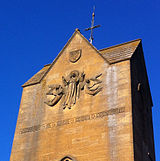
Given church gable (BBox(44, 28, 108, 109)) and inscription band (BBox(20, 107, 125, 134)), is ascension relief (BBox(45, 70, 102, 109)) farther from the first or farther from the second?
inscription band (BBox(20, 107, 125, 134))

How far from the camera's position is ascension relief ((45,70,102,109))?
2258cm

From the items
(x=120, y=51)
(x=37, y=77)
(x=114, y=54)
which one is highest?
(x=120, y=51)

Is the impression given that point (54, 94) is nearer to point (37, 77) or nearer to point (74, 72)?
point (74, 72)

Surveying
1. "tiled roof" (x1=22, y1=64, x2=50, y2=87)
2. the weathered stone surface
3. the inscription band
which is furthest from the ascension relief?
"tiled roof" (x1=22, y1=64, x2=50, y2=87)

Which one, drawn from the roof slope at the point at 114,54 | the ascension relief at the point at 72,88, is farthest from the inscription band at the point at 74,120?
the roof slope at the point at 114,54

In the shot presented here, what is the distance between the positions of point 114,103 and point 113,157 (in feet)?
10.7

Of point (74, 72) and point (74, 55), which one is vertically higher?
point (74, 55)

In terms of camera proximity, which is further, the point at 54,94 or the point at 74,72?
the point at 74,72

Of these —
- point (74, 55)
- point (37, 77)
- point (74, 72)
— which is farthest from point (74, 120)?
point (37, 77)

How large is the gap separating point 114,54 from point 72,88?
3.51 m

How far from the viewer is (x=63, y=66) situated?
2498cm

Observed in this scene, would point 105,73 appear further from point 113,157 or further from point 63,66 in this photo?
point 113,157

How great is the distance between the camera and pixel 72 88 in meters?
23.1

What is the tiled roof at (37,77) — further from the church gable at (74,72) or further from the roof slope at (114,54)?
the church gable at (74,72)
